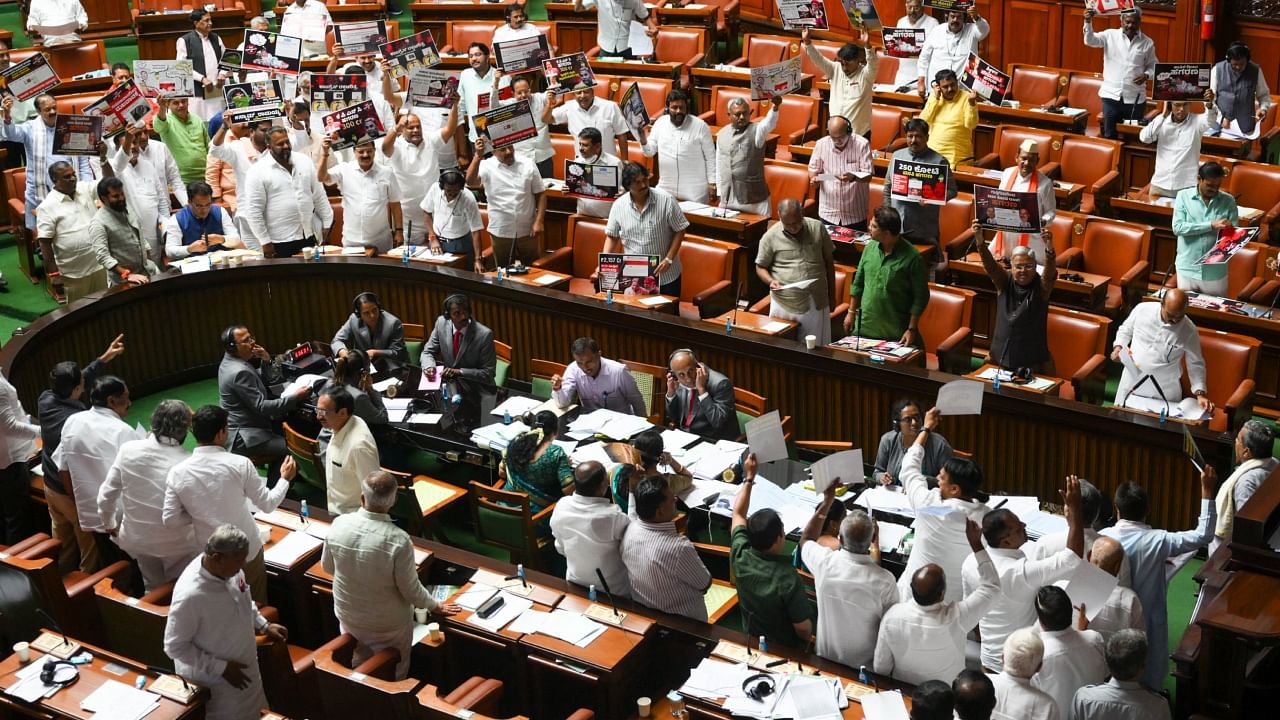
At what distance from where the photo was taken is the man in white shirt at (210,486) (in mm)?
6301

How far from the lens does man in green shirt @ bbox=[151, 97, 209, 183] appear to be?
12422 mm

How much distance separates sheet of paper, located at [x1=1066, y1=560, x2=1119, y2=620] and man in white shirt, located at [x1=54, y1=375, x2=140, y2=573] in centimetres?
458

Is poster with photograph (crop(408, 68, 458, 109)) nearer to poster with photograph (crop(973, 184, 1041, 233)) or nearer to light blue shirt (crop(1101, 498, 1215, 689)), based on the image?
poster with photograph (crop(973, 184, 1041, 233))

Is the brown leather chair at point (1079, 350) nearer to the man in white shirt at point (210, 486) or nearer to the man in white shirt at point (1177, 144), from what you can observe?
the man in white shirt at point (1177, 144)

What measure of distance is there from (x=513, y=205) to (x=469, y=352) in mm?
→ 2139

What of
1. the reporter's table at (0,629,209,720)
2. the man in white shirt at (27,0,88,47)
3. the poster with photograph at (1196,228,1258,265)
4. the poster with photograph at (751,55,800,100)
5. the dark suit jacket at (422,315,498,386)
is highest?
the man in white shirt at (27,0,88,47)

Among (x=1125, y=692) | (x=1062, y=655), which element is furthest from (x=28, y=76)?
(x=1125, y=692)

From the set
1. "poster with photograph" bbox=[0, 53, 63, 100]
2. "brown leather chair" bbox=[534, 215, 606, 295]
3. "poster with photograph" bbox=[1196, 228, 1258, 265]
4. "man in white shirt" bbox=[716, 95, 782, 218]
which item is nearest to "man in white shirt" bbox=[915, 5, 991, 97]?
"man in white shirt" bbox=[716, 95, 782, 218]

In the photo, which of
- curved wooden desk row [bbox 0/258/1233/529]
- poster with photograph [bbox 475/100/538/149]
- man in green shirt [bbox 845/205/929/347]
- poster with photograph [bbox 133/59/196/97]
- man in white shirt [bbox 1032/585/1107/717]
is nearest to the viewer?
man in white shirt [bbox 1032/585/1107/717]

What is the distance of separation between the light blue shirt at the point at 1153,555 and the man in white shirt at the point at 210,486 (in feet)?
13.0

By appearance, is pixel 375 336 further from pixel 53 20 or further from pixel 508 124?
pixel 53 20

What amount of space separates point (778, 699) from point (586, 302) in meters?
4.56

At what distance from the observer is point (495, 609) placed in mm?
6309

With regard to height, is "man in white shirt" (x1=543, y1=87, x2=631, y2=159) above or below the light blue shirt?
above
